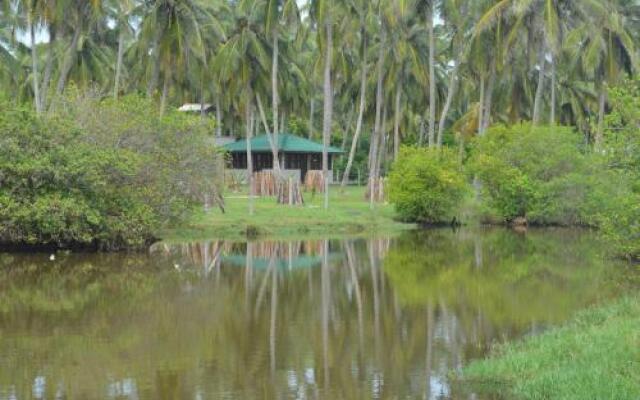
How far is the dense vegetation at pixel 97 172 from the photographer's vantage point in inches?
1000

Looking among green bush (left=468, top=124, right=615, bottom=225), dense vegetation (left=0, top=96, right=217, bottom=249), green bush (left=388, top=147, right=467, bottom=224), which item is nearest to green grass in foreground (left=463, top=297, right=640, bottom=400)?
dense vegetation (left=0, top=96, right=217, bottom=249)

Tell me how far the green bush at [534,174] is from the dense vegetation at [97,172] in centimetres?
1543

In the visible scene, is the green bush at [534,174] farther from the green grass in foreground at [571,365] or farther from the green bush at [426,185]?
the green grass in foreground at [571,365]

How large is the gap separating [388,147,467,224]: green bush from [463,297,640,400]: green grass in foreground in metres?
24.8

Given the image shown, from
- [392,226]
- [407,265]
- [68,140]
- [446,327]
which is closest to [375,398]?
[446,327]

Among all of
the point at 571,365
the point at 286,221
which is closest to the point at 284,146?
the point at 286,221

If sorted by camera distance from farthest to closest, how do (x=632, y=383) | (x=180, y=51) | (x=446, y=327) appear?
(x=180, y=51), (x=446, y=327), (x=632, y=383)

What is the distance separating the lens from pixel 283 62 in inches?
1863

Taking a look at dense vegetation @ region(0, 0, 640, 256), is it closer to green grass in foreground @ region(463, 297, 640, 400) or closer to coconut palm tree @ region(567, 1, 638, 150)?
coconut palm tree @ region(567, 1, 638, 150)

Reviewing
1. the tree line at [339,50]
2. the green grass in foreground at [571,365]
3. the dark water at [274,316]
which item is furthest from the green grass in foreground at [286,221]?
the green grass in foreground at [571,365]

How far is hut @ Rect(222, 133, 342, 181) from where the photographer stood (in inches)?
2170

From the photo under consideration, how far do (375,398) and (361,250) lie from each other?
62.4 ft

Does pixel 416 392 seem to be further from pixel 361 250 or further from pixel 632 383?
pixel 361 250

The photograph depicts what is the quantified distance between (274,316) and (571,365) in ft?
23.3
